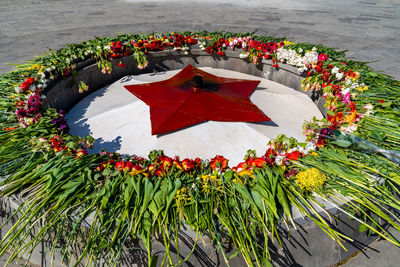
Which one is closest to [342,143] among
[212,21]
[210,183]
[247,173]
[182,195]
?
[247,173]

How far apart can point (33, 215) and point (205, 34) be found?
7566 millimetres

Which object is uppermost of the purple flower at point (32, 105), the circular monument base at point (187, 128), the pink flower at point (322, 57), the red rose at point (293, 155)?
the pink flower at point (322, 57)

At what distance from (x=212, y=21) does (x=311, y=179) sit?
480 inches

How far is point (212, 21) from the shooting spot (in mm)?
13820

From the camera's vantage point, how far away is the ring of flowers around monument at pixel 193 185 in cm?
314

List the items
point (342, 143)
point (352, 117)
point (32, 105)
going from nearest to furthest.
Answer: point (342, 143) → point (352, 117) → point (32, 105)

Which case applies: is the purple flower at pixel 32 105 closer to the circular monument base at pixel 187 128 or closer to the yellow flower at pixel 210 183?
the circular monument base at pixel 187 128

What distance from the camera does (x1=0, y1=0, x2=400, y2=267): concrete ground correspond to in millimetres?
10508

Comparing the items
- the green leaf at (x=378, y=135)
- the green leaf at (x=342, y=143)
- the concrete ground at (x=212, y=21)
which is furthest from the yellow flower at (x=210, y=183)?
the concrete ground at (x=212, y=21)

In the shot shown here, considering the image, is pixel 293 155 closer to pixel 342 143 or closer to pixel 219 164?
pixel 342 143

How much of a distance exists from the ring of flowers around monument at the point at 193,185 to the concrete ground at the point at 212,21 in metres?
5.56

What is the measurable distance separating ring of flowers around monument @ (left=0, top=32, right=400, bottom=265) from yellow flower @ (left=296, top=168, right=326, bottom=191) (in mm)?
14

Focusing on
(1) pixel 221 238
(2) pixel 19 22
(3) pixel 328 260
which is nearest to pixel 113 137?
(1) pixel 221 238

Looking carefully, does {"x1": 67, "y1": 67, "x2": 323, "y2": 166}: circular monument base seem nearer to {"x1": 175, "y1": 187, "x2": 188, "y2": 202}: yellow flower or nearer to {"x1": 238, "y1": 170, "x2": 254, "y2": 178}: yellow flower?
{"x1": 238, "y1": 170, "x2": 254, "y2": 178}: yellow flower
